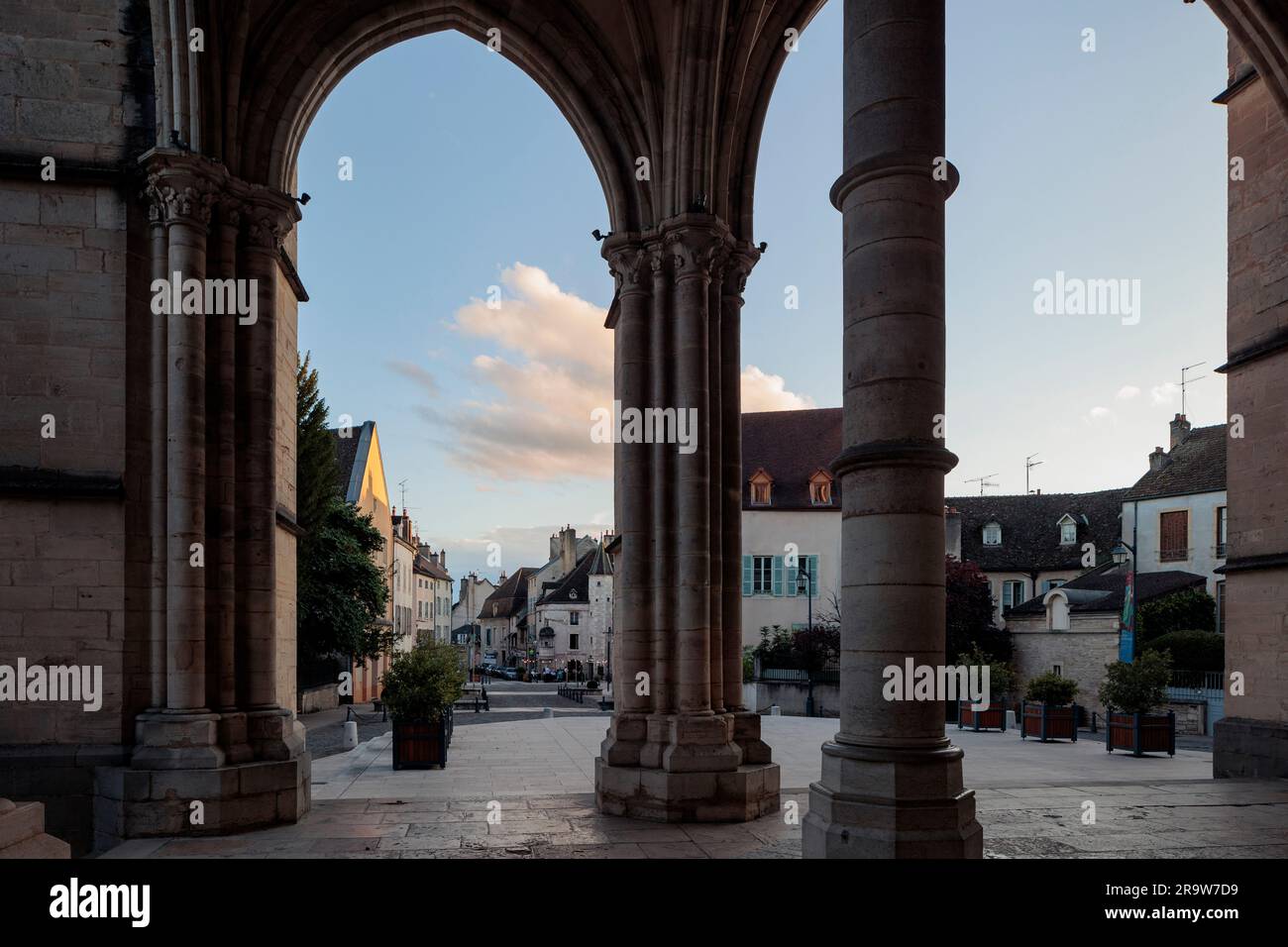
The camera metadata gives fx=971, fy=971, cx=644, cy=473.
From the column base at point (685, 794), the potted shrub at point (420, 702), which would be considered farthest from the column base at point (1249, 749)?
the potted shrub at point (420, 702)

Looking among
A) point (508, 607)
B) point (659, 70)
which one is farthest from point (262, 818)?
point (508, 607)

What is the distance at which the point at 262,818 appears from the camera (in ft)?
26.9

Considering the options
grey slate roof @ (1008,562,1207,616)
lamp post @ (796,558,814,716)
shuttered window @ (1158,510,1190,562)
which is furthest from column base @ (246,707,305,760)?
shuttered window @ (1158,510,1190,562)

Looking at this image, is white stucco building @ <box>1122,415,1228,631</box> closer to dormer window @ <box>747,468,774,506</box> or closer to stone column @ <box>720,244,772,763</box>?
dormer window @ <box>747,468,774,506</box>

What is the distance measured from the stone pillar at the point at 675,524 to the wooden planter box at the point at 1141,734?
935 centimetres

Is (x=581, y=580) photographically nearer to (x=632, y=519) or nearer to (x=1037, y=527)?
(x=1037, y=527)

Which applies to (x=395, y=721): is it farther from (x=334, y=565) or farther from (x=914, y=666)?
(x=334, y=565)

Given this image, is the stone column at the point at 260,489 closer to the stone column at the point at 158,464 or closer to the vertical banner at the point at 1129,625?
the stone column at the point at 158,464

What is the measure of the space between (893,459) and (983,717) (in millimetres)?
17251

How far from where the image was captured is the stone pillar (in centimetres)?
889

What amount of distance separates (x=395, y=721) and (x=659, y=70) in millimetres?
9085

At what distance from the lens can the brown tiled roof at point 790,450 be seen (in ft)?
119

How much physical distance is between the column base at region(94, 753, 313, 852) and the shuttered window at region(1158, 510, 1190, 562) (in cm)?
3372

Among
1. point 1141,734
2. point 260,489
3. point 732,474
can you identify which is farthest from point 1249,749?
point 260,489
